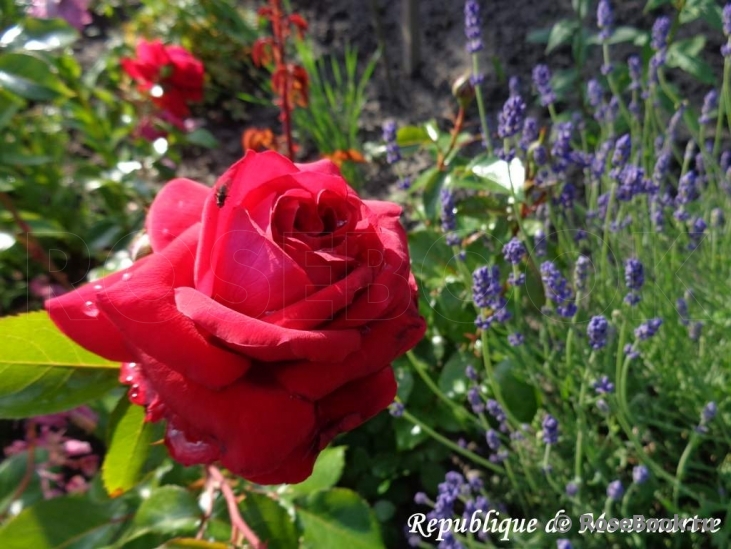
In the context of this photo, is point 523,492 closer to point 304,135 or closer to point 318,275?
point 318,275

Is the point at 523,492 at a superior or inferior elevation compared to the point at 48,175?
inferior

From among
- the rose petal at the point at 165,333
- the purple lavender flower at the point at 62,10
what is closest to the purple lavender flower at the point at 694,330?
the rose petal at the point at 165,333

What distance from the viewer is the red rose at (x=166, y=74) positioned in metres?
1.47

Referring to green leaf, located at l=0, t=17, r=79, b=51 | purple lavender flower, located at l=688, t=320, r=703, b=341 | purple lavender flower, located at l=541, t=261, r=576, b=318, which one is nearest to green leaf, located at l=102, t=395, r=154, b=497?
purple lavender flower, located at l=541, t=261, r=576, b=318

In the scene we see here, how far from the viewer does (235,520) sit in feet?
2.06

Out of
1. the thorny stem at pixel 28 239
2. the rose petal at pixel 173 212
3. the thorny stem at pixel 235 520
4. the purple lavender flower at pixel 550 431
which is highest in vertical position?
the rose petal at pixel 173 212

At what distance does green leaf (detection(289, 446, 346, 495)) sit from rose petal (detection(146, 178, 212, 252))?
43 cm

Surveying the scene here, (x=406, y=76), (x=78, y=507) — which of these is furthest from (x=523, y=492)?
(x=406, y=76)

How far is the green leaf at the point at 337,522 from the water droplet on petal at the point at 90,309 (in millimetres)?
388

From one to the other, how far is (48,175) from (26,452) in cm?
83

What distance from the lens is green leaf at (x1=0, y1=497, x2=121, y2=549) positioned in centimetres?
65

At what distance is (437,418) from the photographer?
103 cm

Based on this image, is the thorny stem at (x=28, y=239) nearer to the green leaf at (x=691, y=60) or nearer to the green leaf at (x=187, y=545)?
the green leaf at (x=187, y=545)

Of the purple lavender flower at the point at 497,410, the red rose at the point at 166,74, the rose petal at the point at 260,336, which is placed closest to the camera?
the rose petal at the point at 260,336
